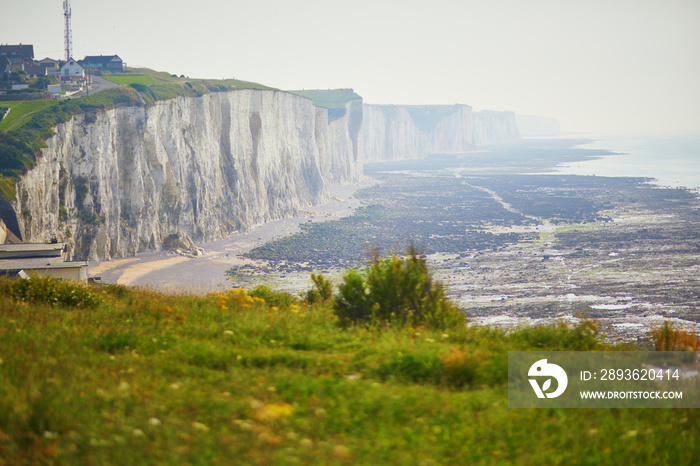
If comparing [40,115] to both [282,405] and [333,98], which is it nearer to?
[282,405]

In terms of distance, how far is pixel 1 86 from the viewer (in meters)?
54.3

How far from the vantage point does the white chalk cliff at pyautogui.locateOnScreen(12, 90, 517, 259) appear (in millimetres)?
40594

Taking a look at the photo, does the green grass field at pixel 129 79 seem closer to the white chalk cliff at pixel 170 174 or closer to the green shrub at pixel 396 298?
the white chalk cliff at pixel 170 174

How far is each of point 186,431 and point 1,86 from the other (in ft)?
202

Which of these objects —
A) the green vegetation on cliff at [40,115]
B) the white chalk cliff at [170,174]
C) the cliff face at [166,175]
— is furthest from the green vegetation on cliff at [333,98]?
the green vegetation on cliff at [40,115]

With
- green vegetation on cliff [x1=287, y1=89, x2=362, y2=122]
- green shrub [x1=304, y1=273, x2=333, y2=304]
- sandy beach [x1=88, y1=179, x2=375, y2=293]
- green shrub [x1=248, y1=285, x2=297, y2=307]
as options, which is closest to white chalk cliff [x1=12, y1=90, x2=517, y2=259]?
sandy beach [x1=88, y1=179, x2=375, y2=293]

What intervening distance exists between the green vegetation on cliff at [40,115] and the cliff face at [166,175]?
0.77 m

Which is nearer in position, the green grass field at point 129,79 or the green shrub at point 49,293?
the green shrub at point 49,293

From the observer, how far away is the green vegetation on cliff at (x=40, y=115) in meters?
35.2

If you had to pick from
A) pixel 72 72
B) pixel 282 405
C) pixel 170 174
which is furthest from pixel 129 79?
pixel 282 405

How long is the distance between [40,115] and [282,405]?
43.3m

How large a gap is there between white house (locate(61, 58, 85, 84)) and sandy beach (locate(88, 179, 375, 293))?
2820cm

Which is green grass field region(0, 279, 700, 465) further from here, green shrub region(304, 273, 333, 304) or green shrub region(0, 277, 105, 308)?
green shrub region(304, 273, 333, 304)

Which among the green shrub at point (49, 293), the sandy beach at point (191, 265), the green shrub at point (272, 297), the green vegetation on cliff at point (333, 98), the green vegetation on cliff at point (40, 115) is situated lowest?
the sandy beach at point (191, 265)
